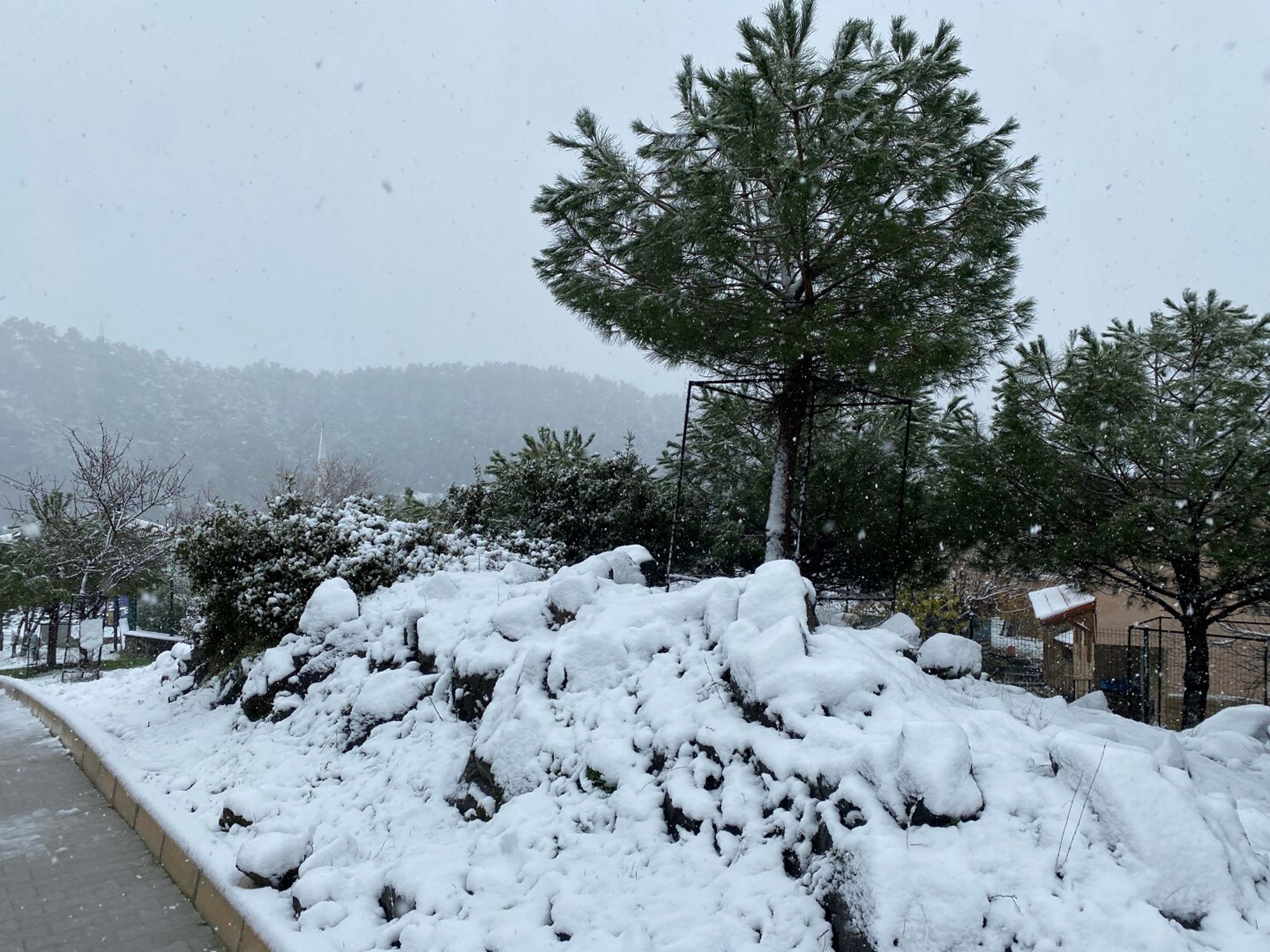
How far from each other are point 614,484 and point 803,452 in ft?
8.87

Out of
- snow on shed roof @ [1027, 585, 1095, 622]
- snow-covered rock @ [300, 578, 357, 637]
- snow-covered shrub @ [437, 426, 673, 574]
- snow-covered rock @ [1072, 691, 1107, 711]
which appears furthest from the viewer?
snow on shed roof @ [1027, 585, 1095, 622]

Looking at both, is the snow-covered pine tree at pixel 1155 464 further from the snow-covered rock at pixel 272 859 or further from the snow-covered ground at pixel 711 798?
the snow-covered rock at pixel 272 859

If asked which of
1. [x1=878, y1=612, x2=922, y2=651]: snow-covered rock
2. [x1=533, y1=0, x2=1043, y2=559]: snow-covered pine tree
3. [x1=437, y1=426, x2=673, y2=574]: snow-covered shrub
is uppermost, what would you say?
[x1=533, y1=0, x2=1043, y2=559]: snow-covered pine tree

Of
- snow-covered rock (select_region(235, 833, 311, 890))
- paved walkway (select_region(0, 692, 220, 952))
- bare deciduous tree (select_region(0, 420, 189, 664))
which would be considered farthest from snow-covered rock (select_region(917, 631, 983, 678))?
bare deciduous tree (select_region(0, 420, 189, 664))

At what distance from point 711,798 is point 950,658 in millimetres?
2806

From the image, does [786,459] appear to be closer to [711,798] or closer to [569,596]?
[569,596]

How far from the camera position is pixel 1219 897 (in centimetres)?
263

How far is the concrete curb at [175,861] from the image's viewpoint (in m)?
3.81

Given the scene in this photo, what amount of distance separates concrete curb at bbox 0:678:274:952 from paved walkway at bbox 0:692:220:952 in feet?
0.17

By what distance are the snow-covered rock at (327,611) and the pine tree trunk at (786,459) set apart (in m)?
4.39

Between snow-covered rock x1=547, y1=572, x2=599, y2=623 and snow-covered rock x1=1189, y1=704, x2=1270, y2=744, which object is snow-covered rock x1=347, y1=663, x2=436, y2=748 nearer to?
snow-covered rock x1=547, y1=572, x2=599, y2=623

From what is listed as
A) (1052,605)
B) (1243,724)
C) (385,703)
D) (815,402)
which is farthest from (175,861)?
(1052,605)

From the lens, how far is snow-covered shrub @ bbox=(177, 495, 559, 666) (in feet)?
26.4

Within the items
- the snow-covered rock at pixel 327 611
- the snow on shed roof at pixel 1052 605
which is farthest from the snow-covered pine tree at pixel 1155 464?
the snow on shed roof at pixel 1052 605
